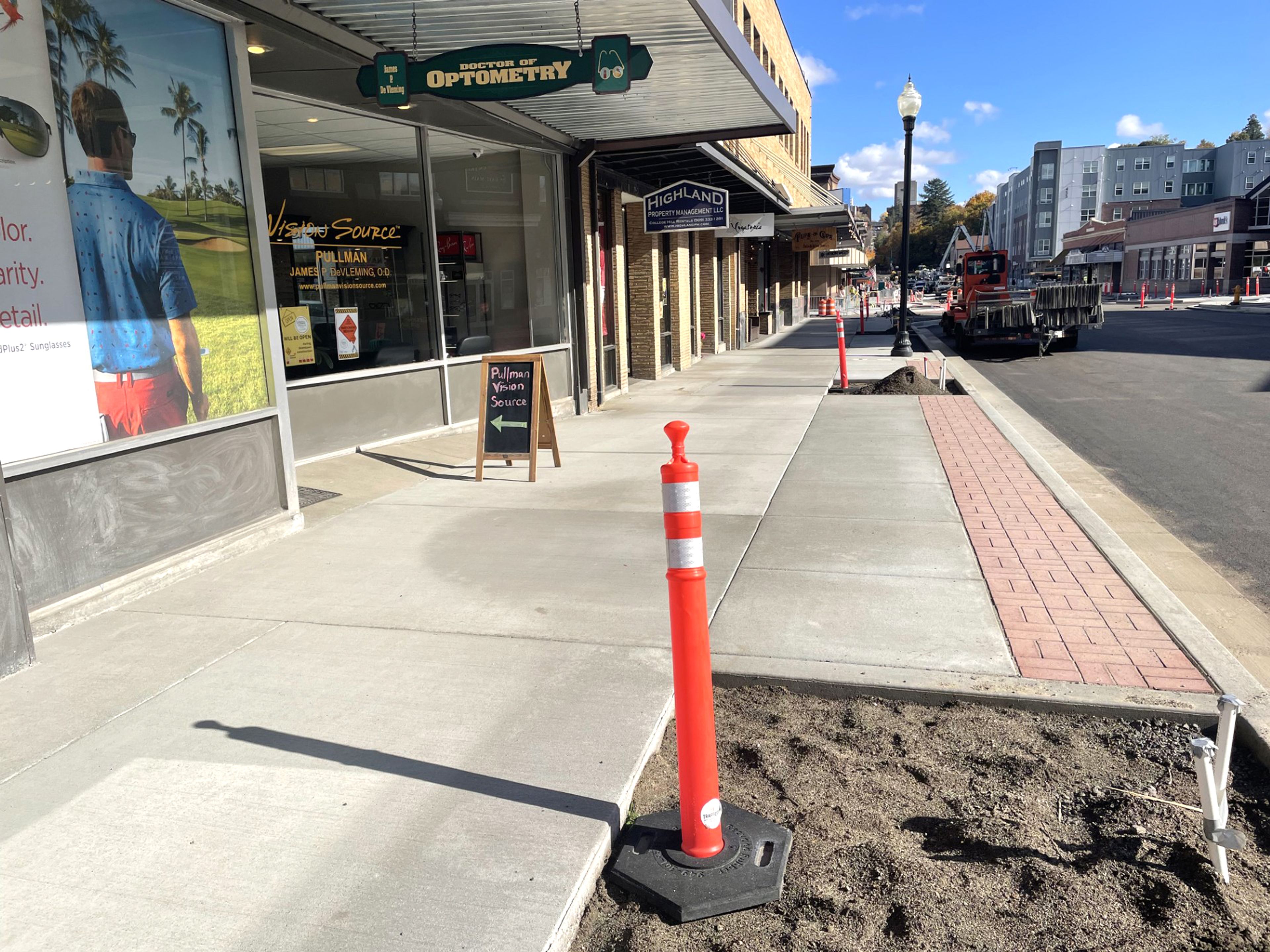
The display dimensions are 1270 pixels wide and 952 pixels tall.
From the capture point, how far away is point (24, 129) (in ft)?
15.0

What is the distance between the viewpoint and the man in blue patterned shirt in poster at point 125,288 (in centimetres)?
499

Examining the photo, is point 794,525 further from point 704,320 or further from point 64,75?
point 704,320

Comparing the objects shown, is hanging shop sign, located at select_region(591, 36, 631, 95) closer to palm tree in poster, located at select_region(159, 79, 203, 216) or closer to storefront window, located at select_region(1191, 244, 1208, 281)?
palm tree in poster, located at select_region(159, 79, 203, 216)

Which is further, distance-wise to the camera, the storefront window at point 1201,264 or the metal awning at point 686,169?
the storefront window at point 1201,264

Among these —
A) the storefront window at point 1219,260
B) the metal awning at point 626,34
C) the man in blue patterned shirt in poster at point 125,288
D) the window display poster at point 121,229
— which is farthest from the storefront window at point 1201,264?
the man in blue patterned shirt in poster at point 125,288

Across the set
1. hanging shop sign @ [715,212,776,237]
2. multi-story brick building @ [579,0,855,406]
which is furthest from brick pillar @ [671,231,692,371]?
hanging shop sign @ [715,212,776,237]

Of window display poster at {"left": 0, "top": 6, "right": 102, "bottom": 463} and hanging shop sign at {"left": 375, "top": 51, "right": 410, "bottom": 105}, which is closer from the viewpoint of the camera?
window display poster at {"left": 0, "top": 6, "right": 102, "bottom": 463}

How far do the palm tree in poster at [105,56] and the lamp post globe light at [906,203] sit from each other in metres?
17.7

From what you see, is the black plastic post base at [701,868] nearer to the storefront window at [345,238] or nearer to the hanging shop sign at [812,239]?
the storefront window at [345,238]

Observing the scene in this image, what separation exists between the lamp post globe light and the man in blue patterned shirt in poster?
17644 mm

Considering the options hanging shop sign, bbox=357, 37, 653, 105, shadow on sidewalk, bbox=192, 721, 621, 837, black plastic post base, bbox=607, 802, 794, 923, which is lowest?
black plastic post base, bbox=607, 802, 794, 923

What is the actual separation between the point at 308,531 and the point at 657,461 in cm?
354

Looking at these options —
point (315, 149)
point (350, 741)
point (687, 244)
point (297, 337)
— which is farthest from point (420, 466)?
point (687, 244)

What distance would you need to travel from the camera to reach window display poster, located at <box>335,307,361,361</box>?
8953 mm
